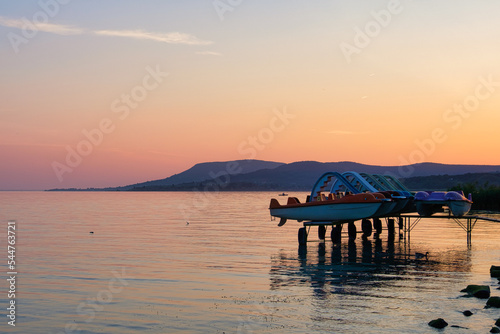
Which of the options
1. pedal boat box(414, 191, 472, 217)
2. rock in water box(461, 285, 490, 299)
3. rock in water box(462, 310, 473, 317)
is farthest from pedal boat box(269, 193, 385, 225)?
rock in water box(462, 310, 473, 317)

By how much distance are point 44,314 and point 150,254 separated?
14548 millimetres

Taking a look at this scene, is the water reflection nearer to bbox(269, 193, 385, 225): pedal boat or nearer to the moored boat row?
bbox(269, 193, 385, 225): pedal boat

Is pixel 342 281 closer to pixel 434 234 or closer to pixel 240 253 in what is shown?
pixel 240 253

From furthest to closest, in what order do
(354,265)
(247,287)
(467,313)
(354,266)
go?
(354,265) → (354,266) → (247,287) → (467,313)

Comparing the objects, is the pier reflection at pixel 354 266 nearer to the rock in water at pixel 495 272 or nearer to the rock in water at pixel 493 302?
the rock in water at pixel 495 272

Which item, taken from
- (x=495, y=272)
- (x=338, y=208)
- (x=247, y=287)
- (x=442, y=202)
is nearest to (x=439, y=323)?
(x=247, y=287)

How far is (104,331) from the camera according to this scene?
49.5 ft

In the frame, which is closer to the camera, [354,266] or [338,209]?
[354,266]

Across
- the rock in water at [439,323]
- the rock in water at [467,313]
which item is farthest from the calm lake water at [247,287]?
the rock in water at [467,313]

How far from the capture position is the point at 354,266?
1019 inches

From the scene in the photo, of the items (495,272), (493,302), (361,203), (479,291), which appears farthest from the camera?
(361,203)

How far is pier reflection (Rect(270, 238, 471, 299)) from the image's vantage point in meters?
21.4

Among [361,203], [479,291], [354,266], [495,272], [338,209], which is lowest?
[354,266]

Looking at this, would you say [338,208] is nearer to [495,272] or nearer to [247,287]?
[495,272]
